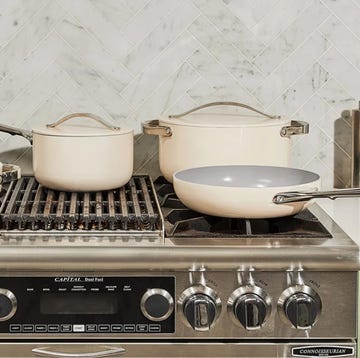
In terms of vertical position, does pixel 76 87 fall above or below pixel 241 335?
above

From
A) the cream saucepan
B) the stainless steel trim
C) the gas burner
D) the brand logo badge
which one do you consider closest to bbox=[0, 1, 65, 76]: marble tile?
the cream saucepan

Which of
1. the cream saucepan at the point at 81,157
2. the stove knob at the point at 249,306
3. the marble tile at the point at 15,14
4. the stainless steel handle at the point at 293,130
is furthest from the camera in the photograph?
the marble tile at the point at 15,14

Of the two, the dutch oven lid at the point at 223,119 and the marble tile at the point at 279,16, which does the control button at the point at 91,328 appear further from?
the marble tile at the point at 279,16

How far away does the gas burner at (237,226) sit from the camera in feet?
5.53

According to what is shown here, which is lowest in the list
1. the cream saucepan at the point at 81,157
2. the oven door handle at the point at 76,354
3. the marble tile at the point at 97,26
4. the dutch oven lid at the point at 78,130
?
the oven door handle at the point at 76,354

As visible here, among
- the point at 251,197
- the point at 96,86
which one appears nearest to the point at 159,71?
the point at 96,86

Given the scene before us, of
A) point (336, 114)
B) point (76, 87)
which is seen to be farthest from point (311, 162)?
point (76, 87)

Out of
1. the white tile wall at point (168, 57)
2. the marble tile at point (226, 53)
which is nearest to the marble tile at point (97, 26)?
the white tile wall at point (168, 57)

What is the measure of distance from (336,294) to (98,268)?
1.45ft

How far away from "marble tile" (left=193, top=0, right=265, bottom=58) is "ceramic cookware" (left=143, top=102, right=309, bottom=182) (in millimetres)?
266

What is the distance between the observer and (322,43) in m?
2.23

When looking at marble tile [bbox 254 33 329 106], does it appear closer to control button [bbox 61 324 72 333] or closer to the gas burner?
the gas burner

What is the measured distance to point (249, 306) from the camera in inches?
63.1

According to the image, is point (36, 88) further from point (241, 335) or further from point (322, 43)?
point (241, 335)
